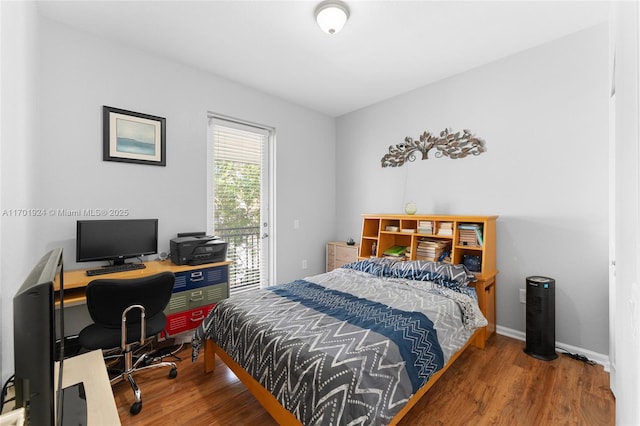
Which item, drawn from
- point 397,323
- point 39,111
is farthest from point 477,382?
point 39,111

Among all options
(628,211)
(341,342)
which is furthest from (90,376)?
(628,211)

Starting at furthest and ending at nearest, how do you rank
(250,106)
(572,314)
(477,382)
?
1. (250,106)
2. (572,314)
3. (477,382)

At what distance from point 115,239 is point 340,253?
277 cm

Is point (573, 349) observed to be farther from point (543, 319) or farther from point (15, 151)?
point (15, 151)

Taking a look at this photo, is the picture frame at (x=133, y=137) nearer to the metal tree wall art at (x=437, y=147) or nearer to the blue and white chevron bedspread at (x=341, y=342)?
the blue and white chevron bedspread at (x=341, y=342)

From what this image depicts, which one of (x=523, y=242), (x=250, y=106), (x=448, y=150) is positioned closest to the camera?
(x=523, y=242)

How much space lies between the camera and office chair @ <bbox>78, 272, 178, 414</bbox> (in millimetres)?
1771

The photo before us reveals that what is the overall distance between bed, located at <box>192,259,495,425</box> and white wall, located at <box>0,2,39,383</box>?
1.15m

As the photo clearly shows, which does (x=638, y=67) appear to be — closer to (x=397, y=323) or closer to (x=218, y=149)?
(x=397, y=323)

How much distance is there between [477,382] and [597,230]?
1.67 m

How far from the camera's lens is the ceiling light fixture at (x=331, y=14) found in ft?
6.74

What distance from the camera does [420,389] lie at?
1.67 metres

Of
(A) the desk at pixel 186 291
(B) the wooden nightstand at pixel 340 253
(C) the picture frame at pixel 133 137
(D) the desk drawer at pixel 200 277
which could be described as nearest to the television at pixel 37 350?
(A) the desk at pixel 186 291

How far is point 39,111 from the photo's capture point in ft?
7.21
